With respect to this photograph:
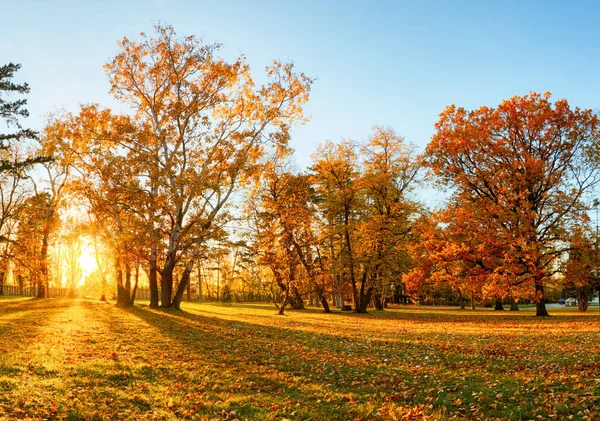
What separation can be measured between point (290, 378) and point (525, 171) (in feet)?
87.3

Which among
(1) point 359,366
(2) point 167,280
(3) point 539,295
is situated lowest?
(3) point 539,295

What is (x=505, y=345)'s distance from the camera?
49.8ft

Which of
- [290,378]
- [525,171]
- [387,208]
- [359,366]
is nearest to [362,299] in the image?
[387,208]

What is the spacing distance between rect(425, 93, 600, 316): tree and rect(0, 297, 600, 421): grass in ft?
47.6

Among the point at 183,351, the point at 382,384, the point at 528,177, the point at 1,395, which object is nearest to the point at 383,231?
the point at 528,177

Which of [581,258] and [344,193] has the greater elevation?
[344,193]

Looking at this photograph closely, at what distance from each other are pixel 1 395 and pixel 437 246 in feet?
93.3

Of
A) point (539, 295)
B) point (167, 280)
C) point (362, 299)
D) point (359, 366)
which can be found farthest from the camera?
point (362, 299)

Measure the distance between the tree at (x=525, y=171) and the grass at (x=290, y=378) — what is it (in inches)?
571

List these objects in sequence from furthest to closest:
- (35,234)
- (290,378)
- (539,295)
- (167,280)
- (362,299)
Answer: (35,234)
(362,299)
(539,295)
(167,280)
(290,378)

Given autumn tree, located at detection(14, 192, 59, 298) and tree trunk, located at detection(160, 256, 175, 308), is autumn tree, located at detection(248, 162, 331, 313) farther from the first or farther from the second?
autumn tree, located at detection(14, 192, 59, 298)

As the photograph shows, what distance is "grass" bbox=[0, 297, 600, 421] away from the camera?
24.9 feet

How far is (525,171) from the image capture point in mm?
31000

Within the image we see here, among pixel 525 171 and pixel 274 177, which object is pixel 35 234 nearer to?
pixel 274 177
